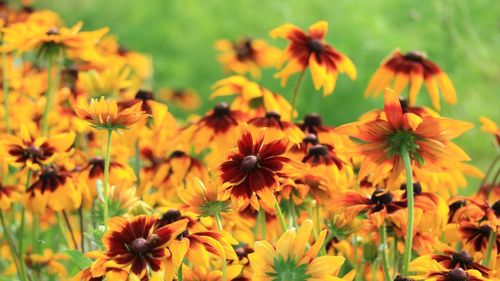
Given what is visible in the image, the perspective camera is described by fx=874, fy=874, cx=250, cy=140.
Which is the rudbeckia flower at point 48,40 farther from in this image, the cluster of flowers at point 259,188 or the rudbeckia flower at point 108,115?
the rudbeckia flower at point 108,115

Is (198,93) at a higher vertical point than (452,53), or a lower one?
lower

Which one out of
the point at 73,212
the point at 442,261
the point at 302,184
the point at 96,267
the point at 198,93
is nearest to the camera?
the point at 96,267

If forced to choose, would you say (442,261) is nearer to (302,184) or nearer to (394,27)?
(302,184)

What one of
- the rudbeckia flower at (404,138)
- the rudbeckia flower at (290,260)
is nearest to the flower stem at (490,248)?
the rudbeckia flower at (404,138)

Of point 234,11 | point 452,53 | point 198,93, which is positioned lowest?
point 198,93

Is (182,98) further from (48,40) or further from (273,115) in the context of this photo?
(273,115)

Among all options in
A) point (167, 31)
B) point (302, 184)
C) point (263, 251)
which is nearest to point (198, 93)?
point (167, 31)
